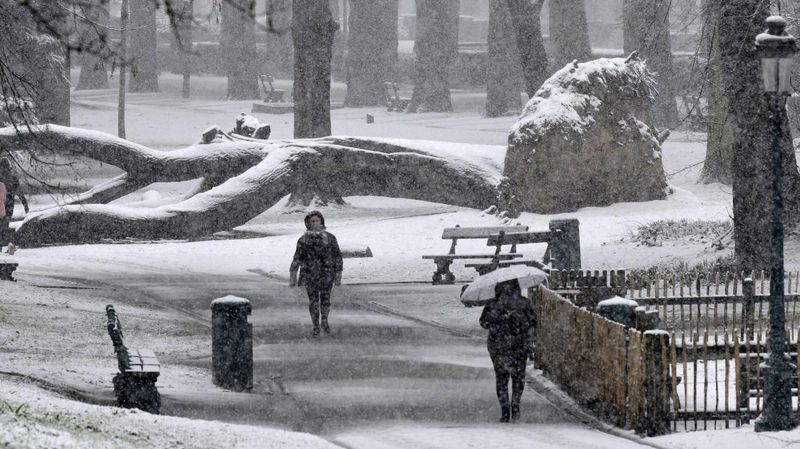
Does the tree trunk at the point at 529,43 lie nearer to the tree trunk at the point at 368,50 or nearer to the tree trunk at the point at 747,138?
the tree trunk at the point at 747,138

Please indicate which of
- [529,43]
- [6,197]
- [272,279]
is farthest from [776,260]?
[529,43]

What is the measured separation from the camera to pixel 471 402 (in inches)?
506

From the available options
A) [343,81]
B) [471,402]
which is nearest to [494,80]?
[343,81]

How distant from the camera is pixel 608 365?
→ 12.2m

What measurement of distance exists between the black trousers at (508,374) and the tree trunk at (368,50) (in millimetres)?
44662

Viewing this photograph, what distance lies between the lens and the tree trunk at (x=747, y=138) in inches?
800

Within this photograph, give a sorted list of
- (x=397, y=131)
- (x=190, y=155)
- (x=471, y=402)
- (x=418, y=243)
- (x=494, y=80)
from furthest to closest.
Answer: (x=494, y=80)
(x=397, y=131)
(x=190, y=155)
(x=418, y=243)
(x=471, y=402)

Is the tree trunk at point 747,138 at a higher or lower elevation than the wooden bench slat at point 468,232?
higher

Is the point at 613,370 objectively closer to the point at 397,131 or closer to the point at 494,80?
the point at 397,131

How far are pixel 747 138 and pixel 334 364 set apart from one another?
856 centimetres

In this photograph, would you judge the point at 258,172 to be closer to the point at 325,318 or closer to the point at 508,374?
the point at 325,318

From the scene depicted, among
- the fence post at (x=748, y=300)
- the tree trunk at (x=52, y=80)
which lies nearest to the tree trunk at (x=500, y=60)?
the tree trunk at (x=52, y=80)

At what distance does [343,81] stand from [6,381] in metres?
60.1

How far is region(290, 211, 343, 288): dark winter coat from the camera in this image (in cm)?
1639
